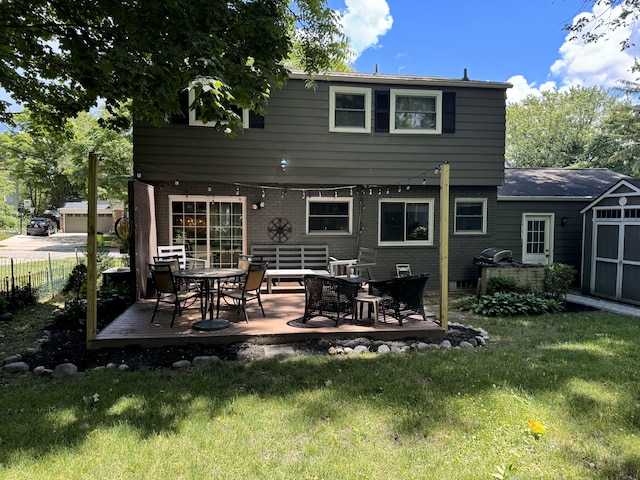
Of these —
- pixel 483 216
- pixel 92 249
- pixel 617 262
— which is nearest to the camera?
pixel 92 249

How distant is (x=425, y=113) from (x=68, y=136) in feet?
28.0

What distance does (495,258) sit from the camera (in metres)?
9.87

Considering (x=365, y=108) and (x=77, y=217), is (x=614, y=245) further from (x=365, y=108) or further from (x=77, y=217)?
(x=77, y=217)

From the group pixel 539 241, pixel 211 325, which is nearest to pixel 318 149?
pixel 211 325

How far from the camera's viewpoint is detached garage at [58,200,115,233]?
127 feet

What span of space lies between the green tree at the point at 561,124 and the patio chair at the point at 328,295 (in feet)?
99.3

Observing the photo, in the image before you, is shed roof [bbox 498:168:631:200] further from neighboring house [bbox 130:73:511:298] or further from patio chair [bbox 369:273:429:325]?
patio chair [bbox 369:273:429:325]

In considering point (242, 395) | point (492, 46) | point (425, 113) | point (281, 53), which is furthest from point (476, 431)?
point (492, 46)

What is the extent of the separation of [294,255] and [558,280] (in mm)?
6205

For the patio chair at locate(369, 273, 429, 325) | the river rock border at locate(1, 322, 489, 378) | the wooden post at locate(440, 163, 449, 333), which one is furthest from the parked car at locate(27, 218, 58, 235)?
the wooden post at locate(440, 163, 449, 333)

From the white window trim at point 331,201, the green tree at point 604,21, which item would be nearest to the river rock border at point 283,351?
the white window trim at point 331,201

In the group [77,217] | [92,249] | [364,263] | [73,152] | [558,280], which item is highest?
[73,152]

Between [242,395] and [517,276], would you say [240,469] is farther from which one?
[517,276]

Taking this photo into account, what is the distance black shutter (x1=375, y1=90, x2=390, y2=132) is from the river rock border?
588 centimetres
